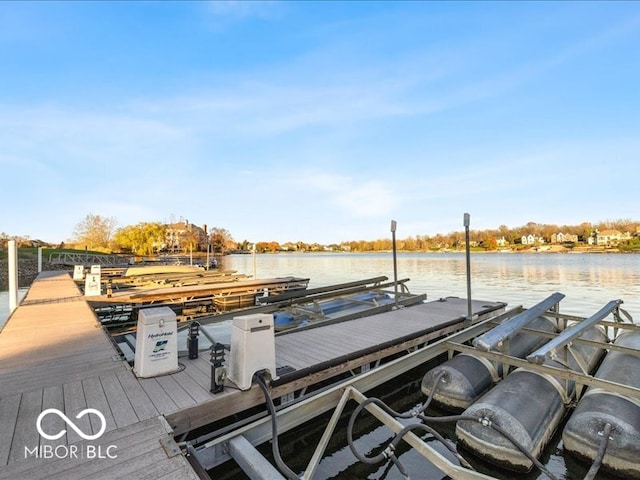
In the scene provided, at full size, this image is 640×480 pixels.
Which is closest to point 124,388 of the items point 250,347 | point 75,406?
point 75,406

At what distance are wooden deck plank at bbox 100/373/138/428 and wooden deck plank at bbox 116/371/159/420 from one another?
37 millimetres

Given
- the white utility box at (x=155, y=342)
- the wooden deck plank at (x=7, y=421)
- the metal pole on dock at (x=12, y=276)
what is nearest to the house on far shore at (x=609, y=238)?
the white utility box at (x=155, y=342)

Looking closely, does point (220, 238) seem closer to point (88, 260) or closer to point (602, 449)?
point (88, 260)

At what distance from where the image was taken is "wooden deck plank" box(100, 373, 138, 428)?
320 cm

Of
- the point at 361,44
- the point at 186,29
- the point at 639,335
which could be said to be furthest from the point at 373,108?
the point at 639,335

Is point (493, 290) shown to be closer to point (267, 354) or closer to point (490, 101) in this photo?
point (490, 101)

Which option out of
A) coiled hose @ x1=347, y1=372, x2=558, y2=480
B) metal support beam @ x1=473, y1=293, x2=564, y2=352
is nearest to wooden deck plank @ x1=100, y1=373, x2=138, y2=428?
coiled hose @ x1=347, y1=372, x2=558, y2=480

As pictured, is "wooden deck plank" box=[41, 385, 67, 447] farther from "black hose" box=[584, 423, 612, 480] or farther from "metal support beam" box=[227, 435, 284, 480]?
"black hose" box=[584, 423, 612, 480]

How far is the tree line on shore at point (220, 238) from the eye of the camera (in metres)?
62.8

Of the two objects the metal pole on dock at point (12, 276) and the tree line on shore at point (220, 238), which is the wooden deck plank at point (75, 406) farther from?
the tree line on shore at point (220, 238)

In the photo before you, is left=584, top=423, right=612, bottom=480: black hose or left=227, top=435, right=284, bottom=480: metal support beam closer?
left=227, top=435, right=284, bottom=480: metal support beam

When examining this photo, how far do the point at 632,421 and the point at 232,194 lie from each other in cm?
4670

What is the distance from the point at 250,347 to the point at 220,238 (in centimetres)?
11024

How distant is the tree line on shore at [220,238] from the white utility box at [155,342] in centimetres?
3702
